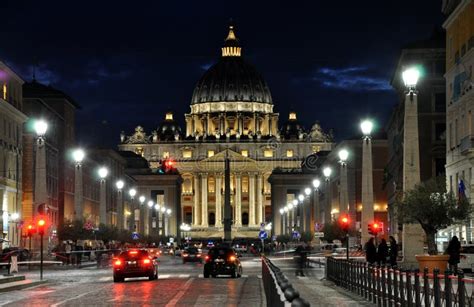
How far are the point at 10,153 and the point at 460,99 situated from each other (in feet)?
134

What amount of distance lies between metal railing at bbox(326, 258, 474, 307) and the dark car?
980 centimetres

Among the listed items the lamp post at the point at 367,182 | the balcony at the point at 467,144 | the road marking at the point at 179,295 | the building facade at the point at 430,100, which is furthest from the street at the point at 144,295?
the building facade at the point at 430,100

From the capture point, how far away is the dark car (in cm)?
4916

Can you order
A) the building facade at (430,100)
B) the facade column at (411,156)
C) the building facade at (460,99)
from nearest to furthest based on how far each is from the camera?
1. the facade column at (411,156)
2. the building facade at (460,99)
3. the building facade at (430,100)

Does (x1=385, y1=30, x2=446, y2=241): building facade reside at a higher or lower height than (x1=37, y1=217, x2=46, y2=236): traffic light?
higher

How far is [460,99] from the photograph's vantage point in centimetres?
6256

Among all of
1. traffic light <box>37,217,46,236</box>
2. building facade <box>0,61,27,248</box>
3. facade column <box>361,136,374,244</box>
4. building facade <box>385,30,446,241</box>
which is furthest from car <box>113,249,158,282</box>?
building facade <box>385,30,446,241</box>

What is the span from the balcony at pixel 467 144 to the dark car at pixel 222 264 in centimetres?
1490

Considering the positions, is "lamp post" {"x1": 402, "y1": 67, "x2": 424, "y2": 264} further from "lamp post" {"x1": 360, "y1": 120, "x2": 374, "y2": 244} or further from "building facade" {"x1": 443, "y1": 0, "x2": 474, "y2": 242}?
"building facade" {"x1": 443, "y1": 0, "x2": 474, "y2": 242}

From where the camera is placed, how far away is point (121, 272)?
4422 centimetres

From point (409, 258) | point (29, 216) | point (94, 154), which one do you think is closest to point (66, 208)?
point (29, 216)

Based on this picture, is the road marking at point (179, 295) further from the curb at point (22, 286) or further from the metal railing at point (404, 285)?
the curb at point (22, 286)

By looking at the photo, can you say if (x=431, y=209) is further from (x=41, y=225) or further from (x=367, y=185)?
(x=41, y=225)

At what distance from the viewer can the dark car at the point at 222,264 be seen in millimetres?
49156
